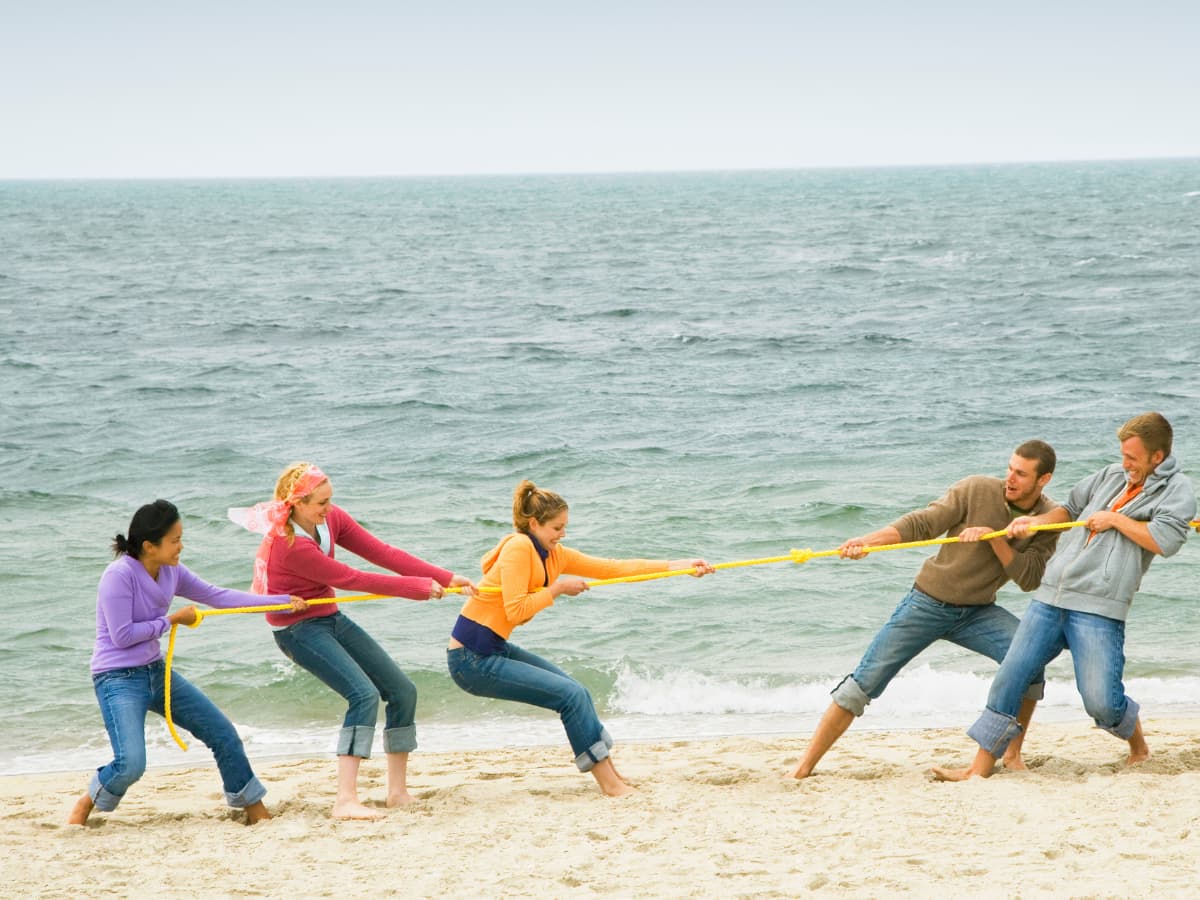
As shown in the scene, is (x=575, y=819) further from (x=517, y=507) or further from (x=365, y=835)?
(x=517, y=507)

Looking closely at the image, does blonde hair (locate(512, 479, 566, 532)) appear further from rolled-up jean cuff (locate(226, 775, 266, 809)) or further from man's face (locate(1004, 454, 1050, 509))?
man's face (locate(1004, 454, 1050, 509))

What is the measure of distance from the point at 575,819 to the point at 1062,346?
24705 mm

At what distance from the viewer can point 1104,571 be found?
252 inches

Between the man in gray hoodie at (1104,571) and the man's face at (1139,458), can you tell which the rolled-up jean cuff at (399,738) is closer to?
the man in gray hoodie at (1104,571)

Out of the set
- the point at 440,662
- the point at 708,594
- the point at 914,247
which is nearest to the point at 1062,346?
the point at 708,594

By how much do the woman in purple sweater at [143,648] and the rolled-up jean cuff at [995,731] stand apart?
A: 324 cm

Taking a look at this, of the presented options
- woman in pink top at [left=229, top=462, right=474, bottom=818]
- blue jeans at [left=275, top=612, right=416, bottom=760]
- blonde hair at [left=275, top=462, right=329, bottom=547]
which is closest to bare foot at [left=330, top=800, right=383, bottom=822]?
woman in pink top at [left=229, top=462, right=474, bottom=818]

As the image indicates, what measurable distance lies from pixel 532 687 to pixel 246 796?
1.48 metres

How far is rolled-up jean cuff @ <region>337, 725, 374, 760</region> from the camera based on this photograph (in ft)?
22.4

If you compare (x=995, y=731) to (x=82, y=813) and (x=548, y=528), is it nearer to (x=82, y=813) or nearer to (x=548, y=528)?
(x=548, y=528)

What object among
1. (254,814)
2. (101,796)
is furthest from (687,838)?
(101,796)

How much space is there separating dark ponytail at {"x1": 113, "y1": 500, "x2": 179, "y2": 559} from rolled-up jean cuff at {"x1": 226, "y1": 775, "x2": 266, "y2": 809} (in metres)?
1.28

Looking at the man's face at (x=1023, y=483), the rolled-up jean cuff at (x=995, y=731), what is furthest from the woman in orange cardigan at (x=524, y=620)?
the man's face at (x=1023, y=483)

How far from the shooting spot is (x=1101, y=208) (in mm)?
85625
